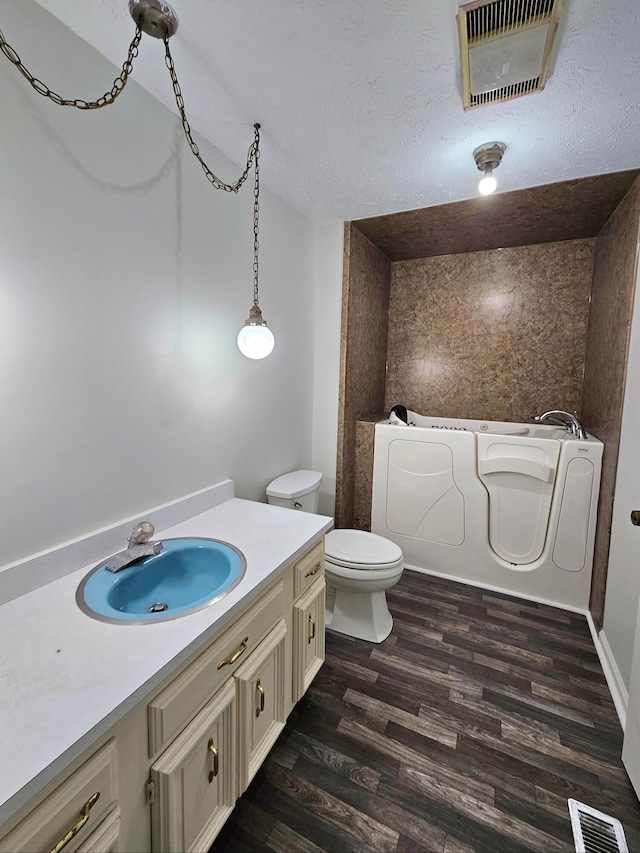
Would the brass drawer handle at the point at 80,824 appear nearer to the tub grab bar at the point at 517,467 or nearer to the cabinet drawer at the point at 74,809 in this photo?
the cabinet drawer at the point at 74,809

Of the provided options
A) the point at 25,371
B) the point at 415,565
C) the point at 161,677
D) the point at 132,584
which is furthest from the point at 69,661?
the point at 415,565

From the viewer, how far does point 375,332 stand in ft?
10.2

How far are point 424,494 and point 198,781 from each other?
201cm

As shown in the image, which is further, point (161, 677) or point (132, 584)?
point (132, 584)

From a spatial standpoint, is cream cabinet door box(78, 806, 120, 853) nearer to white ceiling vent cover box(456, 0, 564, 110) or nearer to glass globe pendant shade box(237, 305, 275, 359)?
glass globe pendant shade box(237, 305, 275, 359)

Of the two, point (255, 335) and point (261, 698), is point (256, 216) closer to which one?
point (255, 335)

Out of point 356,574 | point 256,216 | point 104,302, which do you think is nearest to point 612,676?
point 356,574

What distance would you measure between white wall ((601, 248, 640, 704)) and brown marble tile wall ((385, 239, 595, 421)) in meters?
1.17

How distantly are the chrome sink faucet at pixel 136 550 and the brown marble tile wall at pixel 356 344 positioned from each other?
5.25 feet

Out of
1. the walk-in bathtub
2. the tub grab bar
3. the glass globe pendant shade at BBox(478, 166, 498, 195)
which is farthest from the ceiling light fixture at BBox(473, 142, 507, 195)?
the tub grab bar

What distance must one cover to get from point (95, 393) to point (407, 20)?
1464 millimetres

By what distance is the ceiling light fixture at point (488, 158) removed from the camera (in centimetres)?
165

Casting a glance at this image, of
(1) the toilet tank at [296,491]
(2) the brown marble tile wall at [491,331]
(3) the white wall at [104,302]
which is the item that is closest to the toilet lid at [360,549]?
(1) the toilet tank at [296,491]

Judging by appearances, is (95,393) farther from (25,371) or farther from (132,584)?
(132,584)
